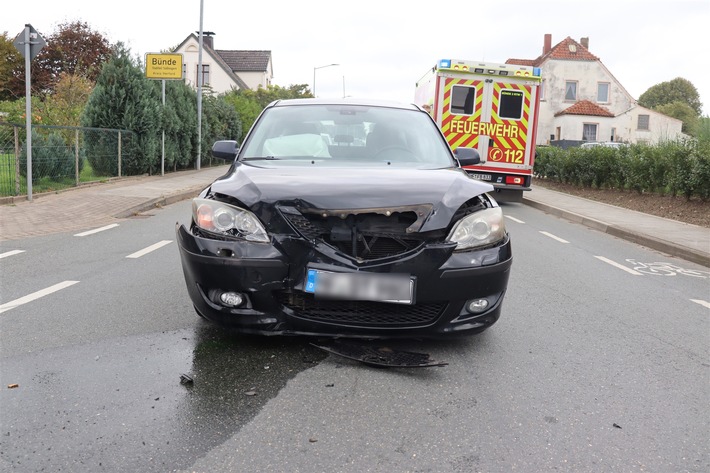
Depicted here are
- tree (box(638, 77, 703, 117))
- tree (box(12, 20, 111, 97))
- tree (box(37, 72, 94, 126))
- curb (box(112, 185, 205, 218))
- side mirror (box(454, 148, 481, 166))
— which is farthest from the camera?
tree (box(638, 77, 703, 117))

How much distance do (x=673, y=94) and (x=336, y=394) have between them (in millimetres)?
99187

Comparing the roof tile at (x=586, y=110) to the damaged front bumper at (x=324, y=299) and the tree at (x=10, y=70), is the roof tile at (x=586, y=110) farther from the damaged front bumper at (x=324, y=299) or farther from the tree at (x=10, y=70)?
the damaged front bumper at (x=324, y=299)

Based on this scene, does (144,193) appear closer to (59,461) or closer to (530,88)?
(530,88)

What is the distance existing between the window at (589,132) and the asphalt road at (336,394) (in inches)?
1917

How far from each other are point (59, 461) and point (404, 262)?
185 centimetres

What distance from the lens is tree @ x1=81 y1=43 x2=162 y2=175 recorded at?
18.2 metres

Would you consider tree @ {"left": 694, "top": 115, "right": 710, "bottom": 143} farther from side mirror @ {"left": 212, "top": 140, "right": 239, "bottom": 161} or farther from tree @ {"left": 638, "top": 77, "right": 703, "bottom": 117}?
tree @ {"left": 638, "top": 77, "right": 703, "bottom": 117}

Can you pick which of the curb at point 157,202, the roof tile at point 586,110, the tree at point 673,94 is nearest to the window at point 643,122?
the roof tile at point 586,110

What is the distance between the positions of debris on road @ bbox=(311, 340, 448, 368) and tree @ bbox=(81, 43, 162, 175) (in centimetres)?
1568

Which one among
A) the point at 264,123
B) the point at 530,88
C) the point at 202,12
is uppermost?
the point at 202,12

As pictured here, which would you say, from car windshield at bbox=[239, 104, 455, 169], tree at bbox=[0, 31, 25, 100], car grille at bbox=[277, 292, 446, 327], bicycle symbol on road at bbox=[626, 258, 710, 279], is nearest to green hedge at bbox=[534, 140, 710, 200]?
bicycle symbol on road at bbox=[626, 258, 710, 279]

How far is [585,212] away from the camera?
14117 millimetres

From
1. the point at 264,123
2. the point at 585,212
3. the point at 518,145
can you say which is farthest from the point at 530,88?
the point at 264,123

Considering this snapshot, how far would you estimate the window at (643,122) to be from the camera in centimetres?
5253
